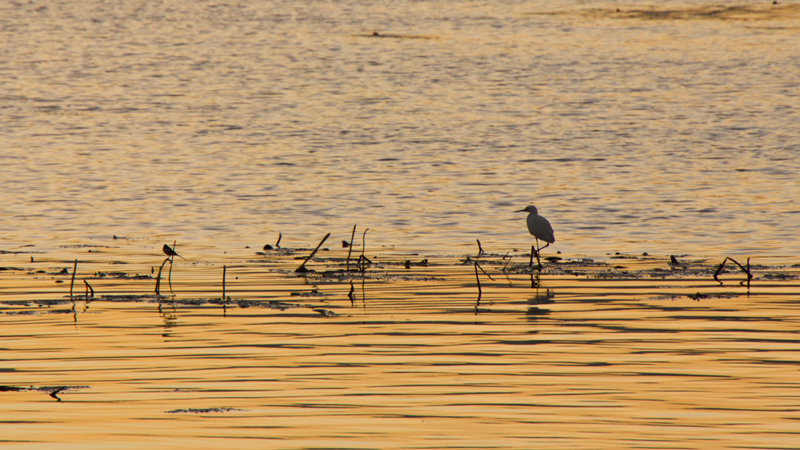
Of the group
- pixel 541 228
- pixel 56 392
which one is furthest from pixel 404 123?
pixel 56 392

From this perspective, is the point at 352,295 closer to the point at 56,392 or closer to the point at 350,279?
the point at 350,279

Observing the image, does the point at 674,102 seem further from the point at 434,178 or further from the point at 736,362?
the point at 736,362

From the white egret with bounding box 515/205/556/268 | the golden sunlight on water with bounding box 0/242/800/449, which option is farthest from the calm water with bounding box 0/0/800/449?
the white egret with bounding box 515/205/556/268

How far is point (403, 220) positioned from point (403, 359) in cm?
1302

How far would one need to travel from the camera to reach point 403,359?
10.8m

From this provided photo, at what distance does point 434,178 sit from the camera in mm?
30125

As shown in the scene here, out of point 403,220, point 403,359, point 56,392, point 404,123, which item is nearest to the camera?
point 56,392

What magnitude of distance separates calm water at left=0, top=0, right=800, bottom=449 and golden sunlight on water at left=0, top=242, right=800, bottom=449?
0.16 ft

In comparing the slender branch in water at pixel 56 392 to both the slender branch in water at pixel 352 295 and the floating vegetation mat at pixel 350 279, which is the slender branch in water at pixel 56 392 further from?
the slender branch in water at pixel 352 295

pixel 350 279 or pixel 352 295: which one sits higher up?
pixel 350 279

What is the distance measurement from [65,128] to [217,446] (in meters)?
32.7

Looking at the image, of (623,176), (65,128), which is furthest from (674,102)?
(65,128)

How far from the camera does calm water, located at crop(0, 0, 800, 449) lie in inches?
360

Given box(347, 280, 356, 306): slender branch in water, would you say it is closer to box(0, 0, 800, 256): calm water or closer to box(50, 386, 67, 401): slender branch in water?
box(50, 386, 67, 401): slender branch in water
